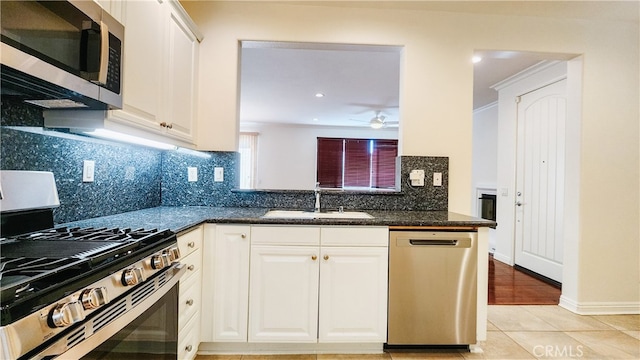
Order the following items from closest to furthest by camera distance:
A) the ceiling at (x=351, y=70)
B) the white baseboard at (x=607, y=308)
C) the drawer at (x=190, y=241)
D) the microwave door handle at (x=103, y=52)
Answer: the microwave door handle at (x=103, y=52) < the drawer at (x=190, y=241) < the ceiling at (x=351, y=70) < the white baseboard at (x=607, y=308)

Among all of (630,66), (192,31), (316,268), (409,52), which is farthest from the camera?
(630,66)

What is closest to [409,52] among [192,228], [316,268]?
[316,268]

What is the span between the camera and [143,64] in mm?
1543

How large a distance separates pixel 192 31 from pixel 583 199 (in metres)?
3.29

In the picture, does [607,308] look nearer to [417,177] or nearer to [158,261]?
[417,177]

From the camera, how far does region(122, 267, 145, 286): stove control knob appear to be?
0.99 m

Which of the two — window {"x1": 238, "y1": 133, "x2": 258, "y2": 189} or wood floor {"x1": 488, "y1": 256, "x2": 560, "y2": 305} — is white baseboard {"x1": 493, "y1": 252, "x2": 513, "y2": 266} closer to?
wood floor {"x1": 488, "y1": 256, "x2": 560, "y2": 305}

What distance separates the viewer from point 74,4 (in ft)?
3.46

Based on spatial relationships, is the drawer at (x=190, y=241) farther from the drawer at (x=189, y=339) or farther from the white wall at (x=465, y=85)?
the white wall at (x=465, y=85)

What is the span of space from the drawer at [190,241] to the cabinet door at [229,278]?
0.09 meters

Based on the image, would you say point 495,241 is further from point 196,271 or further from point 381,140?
point 196,271

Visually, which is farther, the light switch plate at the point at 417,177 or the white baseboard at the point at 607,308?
the white baseboard at the point at 607,308

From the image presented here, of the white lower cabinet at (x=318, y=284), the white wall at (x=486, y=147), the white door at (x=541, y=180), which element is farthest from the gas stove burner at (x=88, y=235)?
the white wall at (x=486, y=147)

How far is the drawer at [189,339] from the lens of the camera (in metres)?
1.56
